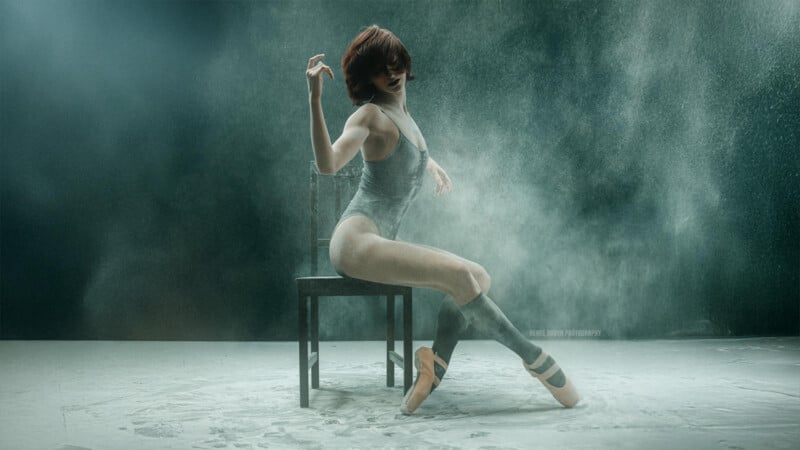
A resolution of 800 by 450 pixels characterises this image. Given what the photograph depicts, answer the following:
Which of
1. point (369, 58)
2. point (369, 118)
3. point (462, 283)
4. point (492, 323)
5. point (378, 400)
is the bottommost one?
point (378, 400)

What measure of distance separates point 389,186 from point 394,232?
162 millimetres

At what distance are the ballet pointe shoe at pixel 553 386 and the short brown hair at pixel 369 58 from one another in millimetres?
1014

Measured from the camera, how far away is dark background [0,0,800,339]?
12.4 ft

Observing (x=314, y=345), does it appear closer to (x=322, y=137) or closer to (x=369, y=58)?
(x=322, y=137)

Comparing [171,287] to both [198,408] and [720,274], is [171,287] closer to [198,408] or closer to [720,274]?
[198,408]

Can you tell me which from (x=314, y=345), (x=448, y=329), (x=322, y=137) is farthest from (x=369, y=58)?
(x=314, y=345)

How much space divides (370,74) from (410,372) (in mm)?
998

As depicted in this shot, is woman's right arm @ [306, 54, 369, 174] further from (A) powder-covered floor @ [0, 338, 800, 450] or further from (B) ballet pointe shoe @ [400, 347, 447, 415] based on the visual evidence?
(A) powder-covered floor @ [0, 338, 800, 450]

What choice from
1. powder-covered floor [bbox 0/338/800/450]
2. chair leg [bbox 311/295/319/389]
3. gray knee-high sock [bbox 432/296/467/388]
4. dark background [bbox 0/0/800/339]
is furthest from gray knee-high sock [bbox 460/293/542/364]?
dark background [bbox 0/0/800/339]

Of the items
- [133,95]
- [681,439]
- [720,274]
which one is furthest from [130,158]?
[720,274]

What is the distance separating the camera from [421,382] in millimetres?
2115

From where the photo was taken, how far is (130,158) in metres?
3.79

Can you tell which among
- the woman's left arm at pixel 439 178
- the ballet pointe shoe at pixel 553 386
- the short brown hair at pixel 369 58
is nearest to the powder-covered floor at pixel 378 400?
the ballet pointe shoe at pixel 553 386

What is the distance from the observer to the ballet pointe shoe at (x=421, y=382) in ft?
6.88
